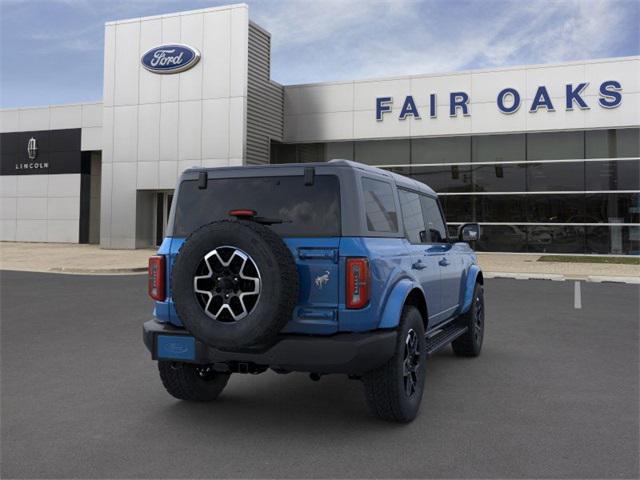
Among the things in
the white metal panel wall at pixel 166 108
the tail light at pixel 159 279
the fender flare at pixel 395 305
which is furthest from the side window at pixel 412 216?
the white metal panel wall at pixel 166 108

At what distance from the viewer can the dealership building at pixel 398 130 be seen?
2333 centimetres

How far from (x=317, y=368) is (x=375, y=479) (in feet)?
2.61

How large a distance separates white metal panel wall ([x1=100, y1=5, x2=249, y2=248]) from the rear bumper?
20.7 meters

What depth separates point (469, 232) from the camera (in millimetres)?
6453

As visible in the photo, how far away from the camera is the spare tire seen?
152 inches

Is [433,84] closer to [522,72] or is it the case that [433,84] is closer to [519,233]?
[522,72]

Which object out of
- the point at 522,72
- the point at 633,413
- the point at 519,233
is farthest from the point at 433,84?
the point at 633,413

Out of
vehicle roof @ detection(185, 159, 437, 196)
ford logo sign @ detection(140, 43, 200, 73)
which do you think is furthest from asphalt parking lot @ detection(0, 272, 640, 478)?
ford logo sign @ detection(140, 43, 200, 73)

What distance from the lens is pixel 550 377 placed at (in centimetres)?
583

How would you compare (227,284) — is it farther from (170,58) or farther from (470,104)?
(170,58)

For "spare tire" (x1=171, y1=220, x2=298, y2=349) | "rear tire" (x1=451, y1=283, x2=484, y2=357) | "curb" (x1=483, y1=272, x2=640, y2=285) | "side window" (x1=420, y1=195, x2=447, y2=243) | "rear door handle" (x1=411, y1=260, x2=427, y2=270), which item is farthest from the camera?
"curb" (x1=483, y1=272, x2=640, y2=285)

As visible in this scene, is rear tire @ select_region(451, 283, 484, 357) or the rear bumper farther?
rear tire @ select_region(451, 283, 484, 357)

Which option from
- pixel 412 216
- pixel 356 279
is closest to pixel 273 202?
pixel 356 279

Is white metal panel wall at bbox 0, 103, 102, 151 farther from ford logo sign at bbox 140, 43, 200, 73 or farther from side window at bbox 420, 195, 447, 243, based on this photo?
side window at bbox 420, 195, 447, 243
